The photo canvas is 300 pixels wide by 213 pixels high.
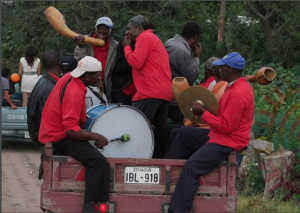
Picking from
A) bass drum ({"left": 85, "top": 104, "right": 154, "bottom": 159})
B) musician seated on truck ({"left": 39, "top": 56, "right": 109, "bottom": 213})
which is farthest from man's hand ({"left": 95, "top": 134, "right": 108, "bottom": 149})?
bass drum ({"left": 85, "top": 104, "right": 154, "bottom": 159})

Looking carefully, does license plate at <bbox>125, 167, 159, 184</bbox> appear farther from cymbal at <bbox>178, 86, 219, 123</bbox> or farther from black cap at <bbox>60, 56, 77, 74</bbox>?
black cap at <bbox>60, 56, 77, 74</bbox>

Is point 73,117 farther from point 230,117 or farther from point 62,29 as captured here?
point 62,29

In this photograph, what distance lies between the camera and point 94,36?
25.0ft

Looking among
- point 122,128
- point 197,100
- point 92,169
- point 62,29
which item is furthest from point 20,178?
point 197,100

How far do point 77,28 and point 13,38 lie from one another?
4134mm

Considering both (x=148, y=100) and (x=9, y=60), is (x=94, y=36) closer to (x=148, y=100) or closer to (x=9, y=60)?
(x=148, y=100)

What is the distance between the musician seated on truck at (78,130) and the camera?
591cm

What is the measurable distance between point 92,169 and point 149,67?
1.42m

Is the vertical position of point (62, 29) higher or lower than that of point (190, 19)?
higher

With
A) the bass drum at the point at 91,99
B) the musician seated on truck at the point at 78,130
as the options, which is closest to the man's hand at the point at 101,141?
the musician seated on truck at the point at 78,130

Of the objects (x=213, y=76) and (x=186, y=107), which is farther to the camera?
(x=213, y=76)

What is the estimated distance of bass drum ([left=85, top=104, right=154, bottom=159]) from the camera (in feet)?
20.5

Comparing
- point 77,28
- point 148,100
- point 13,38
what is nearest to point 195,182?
point 148,100

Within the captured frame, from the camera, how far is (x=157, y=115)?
23.3 ft
